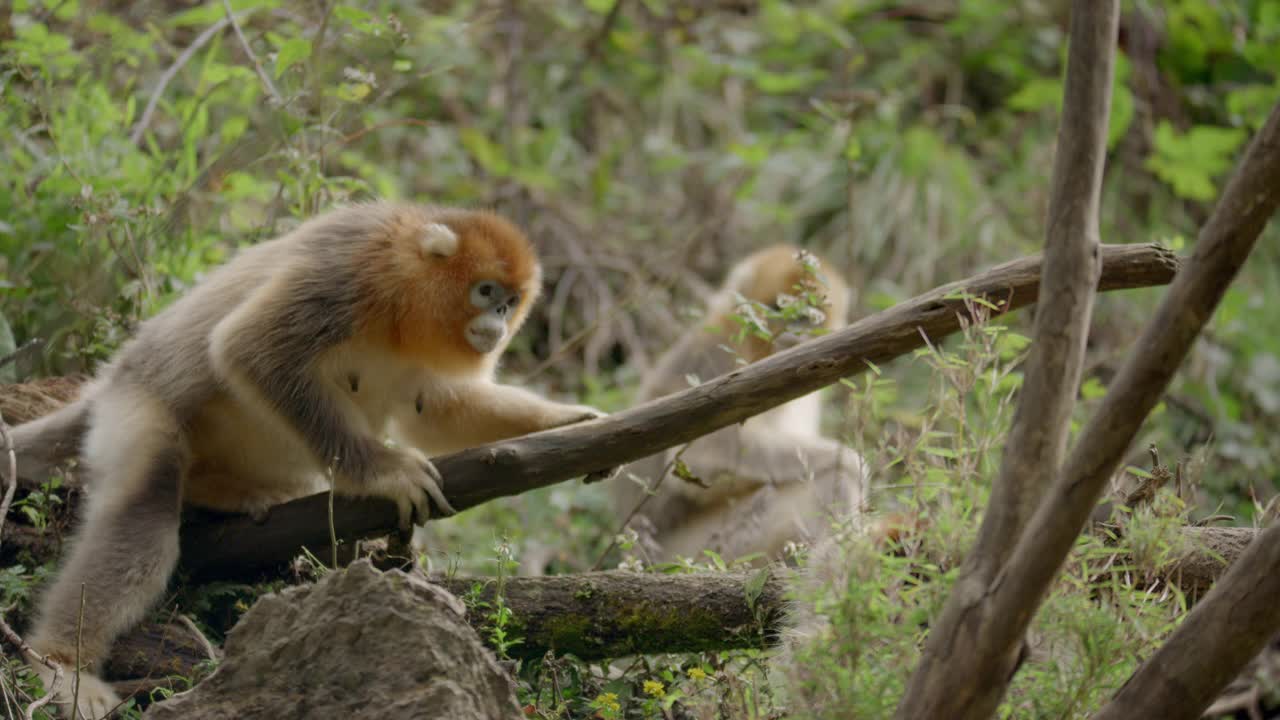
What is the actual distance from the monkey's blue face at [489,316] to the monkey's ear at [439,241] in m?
0.13

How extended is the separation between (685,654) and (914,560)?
1188mm

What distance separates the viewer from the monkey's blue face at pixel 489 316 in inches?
141

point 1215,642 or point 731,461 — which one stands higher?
point 1215,642

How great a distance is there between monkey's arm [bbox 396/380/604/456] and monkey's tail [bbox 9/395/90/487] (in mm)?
980

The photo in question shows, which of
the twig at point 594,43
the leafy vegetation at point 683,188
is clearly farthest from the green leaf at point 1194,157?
the twig at point 594,43

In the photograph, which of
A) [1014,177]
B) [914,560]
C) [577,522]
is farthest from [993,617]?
[1014,177]

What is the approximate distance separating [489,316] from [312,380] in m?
0.54

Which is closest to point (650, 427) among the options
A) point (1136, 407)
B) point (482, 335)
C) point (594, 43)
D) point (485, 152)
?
point (482, 335)

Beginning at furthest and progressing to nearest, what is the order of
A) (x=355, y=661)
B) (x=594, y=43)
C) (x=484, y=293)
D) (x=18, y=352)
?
(x=594, y=43), (x=18, y=352), (x=484, y=293), (x=355, y=661)

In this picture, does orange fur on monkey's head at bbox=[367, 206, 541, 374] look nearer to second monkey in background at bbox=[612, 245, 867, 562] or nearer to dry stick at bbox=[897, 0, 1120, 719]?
dry stick at bbox=[897, 0, 1120, 719]

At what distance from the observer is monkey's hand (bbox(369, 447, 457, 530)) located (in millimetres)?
3336

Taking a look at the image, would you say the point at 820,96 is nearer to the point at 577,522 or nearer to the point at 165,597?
the point at 577,522

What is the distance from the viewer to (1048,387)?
222 centimetres

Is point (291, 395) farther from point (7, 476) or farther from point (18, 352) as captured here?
point (18, 352)
